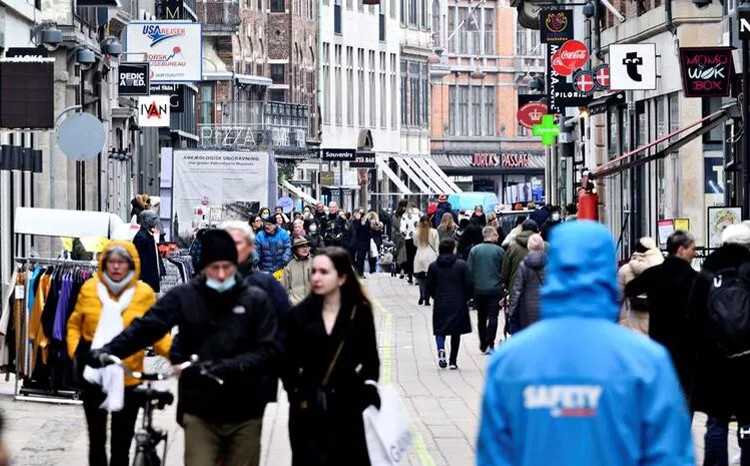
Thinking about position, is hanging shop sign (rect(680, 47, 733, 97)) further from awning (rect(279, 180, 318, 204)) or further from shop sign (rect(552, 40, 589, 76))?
awning (rect(279, 180, 318, 204))

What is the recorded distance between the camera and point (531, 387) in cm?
612

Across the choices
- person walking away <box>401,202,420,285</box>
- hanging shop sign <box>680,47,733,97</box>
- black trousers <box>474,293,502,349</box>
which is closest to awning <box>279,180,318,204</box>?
person walking away <box>401,202,420,285</box>

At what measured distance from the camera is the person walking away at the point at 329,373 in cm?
1005

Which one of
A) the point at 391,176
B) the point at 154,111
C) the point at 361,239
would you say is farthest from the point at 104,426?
the point at 391,176

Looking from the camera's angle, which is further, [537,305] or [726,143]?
[726,143]

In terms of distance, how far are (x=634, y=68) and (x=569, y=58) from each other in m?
9.02

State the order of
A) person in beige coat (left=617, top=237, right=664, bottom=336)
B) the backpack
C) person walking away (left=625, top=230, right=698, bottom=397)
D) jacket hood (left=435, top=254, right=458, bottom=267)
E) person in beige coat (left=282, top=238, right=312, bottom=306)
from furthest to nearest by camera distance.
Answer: jacket hood (left=435, top=254, right=458, bottom=267)
person in beige coat (left=282, top=238, right=312, bottom=306)
person in beige coat (left=617, top=237, right=664, bottom=336)
person walking away (left=625, top=230, right=698, bottom=397)
the backpack

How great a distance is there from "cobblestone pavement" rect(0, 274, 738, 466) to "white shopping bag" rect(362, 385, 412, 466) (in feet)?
14.1

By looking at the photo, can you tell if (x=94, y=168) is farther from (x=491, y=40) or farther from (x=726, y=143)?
(x=491, y=40)

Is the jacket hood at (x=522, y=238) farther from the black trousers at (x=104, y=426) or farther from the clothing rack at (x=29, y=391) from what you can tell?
the black trousers at (x=104, y=426)

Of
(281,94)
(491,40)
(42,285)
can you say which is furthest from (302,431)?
(491,40)

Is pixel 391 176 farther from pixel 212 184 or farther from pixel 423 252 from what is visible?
pixel 423 252

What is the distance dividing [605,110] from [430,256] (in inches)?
290

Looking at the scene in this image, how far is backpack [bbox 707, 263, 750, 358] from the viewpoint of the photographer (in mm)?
12609
